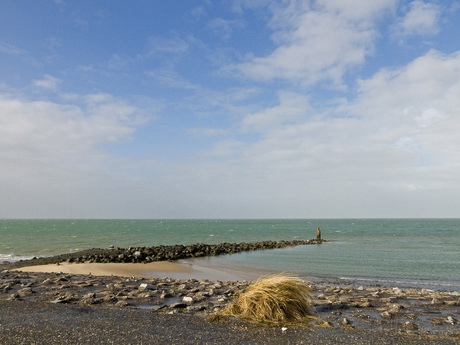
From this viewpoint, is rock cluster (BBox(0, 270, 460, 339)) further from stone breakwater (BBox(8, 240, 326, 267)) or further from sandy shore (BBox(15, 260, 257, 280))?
stone breakwater (BBox(8, 240, 326, 267))

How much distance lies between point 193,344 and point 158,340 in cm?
80

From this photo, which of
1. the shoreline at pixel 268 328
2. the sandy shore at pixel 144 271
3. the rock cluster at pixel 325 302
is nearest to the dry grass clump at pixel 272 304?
the shoreline at pixel 268 328

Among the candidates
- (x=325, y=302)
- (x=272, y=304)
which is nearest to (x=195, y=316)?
(x=272, y=304)

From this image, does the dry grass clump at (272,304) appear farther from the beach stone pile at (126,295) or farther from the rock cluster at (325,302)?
the beach stone pile at (126,295)

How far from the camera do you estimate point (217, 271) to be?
79.1 feet

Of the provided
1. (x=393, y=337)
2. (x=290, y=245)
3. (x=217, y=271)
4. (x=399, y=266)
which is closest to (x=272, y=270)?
(x=217, y=271)

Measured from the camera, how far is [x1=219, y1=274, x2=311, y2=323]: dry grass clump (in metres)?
8.95

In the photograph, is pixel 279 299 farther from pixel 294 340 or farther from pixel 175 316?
pixel 175 316

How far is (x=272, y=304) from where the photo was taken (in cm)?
909

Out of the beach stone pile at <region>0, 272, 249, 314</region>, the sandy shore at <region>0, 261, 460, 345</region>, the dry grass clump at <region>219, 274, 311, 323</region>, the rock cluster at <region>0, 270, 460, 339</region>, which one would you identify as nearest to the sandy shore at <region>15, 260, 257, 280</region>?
the beach stone pile at <region>0, 272, 249, 314</region>

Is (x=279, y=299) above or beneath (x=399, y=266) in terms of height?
above

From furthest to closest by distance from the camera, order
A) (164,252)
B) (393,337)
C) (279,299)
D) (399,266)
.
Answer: (164,252)
(399,266)
(279,299)
(393,337)

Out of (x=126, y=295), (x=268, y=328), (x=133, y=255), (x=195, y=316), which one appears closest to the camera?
(x=268, y=328)

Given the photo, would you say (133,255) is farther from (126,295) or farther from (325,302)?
(325,302)
